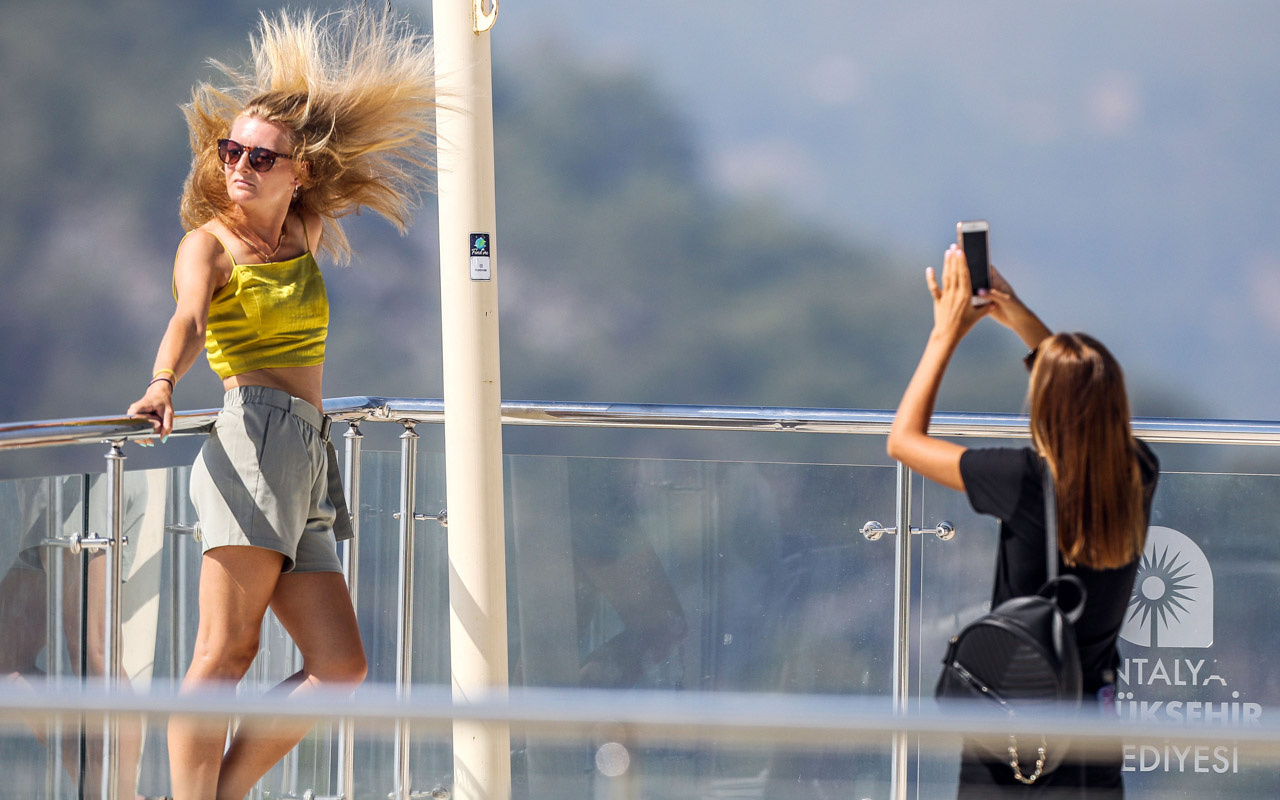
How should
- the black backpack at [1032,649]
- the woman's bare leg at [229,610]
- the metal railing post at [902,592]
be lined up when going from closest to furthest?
1. the black backpack at [1032,649]
2. the woman's bare leg at [229,610]
3. the metal railing post at [902,592]

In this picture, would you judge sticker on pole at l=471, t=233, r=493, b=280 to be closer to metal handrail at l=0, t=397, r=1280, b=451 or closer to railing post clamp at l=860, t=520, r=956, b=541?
metal handrail at l=0, t=397, r=1280, b=451

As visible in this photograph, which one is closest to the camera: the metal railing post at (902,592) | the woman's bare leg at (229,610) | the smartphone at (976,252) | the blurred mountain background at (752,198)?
the smartphone at (976,252)

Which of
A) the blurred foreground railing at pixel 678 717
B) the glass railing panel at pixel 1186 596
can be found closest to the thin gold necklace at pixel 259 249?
the blurred foreground railing at pixel 678 717

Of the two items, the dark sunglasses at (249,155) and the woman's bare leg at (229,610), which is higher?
the dark sunglasses at (249,155)

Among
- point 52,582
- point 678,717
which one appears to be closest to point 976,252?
point 678,717

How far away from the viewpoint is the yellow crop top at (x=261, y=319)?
2420 millimetres

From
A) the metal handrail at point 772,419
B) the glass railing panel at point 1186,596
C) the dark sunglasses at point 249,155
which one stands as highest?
the dark sunglasses at point 249,155

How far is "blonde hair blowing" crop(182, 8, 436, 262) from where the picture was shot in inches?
103

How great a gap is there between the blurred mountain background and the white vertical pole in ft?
23.3

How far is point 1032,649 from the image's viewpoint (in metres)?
1.67

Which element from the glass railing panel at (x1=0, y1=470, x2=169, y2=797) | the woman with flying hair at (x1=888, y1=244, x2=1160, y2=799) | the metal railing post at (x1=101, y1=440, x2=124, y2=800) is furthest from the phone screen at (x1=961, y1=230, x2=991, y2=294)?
the glass railing panel at (x1=0, y1=470, x2=169, y2=797)

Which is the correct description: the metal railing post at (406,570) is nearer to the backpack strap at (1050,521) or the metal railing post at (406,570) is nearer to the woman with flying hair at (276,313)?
the woman with flying hair at (276,313)

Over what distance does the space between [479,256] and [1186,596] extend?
210 centimetres

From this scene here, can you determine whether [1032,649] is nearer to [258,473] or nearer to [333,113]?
[258,473]
